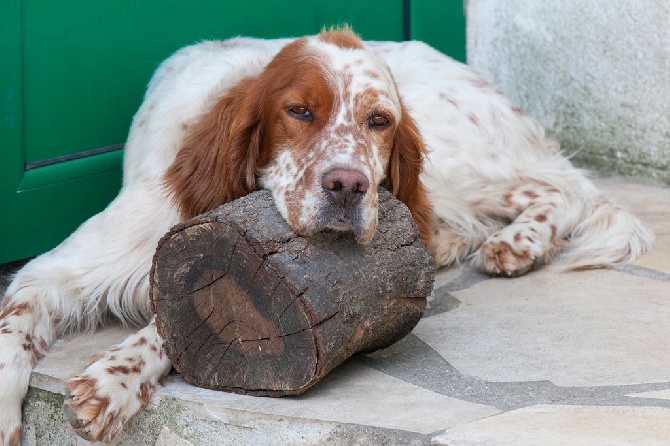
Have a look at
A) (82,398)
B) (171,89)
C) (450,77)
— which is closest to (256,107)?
(171,89)

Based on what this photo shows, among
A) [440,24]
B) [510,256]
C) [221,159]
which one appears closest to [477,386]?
[221,159]

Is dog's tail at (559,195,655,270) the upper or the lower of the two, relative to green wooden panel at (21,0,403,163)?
lower

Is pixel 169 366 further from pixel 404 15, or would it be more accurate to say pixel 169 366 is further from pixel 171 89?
pixel 404 15

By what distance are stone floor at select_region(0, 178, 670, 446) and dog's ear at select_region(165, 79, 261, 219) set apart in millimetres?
463

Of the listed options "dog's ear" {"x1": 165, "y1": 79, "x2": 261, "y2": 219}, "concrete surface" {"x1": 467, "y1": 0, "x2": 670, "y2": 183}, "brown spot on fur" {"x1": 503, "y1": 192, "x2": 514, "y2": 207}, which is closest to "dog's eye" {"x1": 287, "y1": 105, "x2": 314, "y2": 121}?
"dog's ear" {"x1": 165, "y1": 79, "x2": 261, "y2": 219}

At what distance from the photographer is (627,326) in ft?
10.1

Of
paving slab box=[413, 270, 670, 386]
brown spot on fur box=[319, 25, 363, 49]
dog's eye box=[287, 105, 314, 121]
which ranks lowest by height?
paving slab box=[413, 270, 670, 386]

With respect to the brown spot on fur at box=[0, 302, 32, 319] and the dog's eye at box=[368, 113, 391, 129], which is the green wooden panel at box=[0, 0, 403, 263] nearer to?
the brown spot on fur at box=[0, 302, 32, 319]

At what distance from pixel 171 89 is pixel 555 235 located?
137 centimetres

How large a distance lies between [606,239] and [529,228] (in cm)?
25

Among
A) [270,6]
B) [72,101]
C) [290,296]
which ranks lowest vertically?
[290,296]

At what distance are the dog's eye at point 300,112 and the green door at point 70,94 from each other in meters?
1.09

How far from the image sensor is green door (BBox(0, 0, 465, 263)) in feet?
11.6

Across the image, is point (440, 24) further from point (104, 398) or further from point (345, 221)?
point (104, 398)
